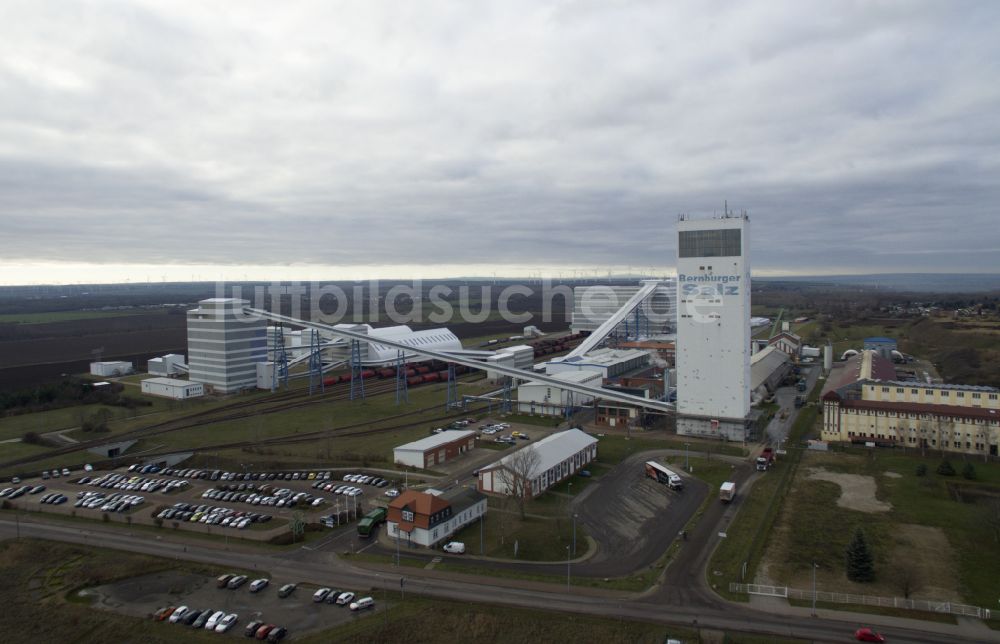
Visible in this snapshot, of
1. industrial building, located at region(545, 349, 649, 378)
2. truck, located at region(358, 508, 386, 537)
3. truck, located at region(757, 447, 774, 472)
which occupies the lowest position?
truck, located at region(358, 508, 386, 537)

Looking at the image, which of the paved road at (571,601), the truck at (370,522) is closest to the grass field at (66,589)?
the paved road at (571,601)

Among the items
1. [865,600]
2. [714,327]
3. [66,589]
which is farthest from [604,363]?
[66,589]

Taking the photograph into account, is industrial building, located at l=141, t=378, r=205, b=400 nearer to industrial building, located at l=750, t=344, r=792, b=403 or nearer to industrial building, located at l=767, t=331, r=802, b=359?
industrial building, located at l=750, t=344, r=792, b=403

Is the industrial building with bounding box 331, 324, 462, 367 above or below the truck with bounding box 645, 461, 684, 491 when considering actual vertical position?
above

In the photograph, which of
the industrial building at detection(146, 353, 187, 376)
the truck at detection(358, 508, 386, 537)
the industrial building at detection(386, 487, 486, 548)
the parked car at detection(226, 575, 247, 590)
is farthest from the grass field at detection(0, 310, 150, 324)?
the industrial building at detection(386, 487, 486, 548)

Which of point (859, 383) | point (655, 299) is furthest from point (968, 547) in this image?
point (655, 299)

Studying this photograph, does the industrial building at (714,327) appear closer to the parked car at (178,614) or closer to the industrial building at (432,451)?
the industrial building at (432,451)

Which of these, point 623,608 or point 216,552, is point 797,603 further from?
point 216,552

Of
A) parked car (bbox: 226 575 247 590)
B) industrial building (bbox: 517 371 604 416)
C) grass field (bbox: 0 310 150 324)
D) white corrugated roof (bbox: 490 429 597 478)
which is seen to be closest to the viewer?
parked car (bbox: 226 575 247 590)
